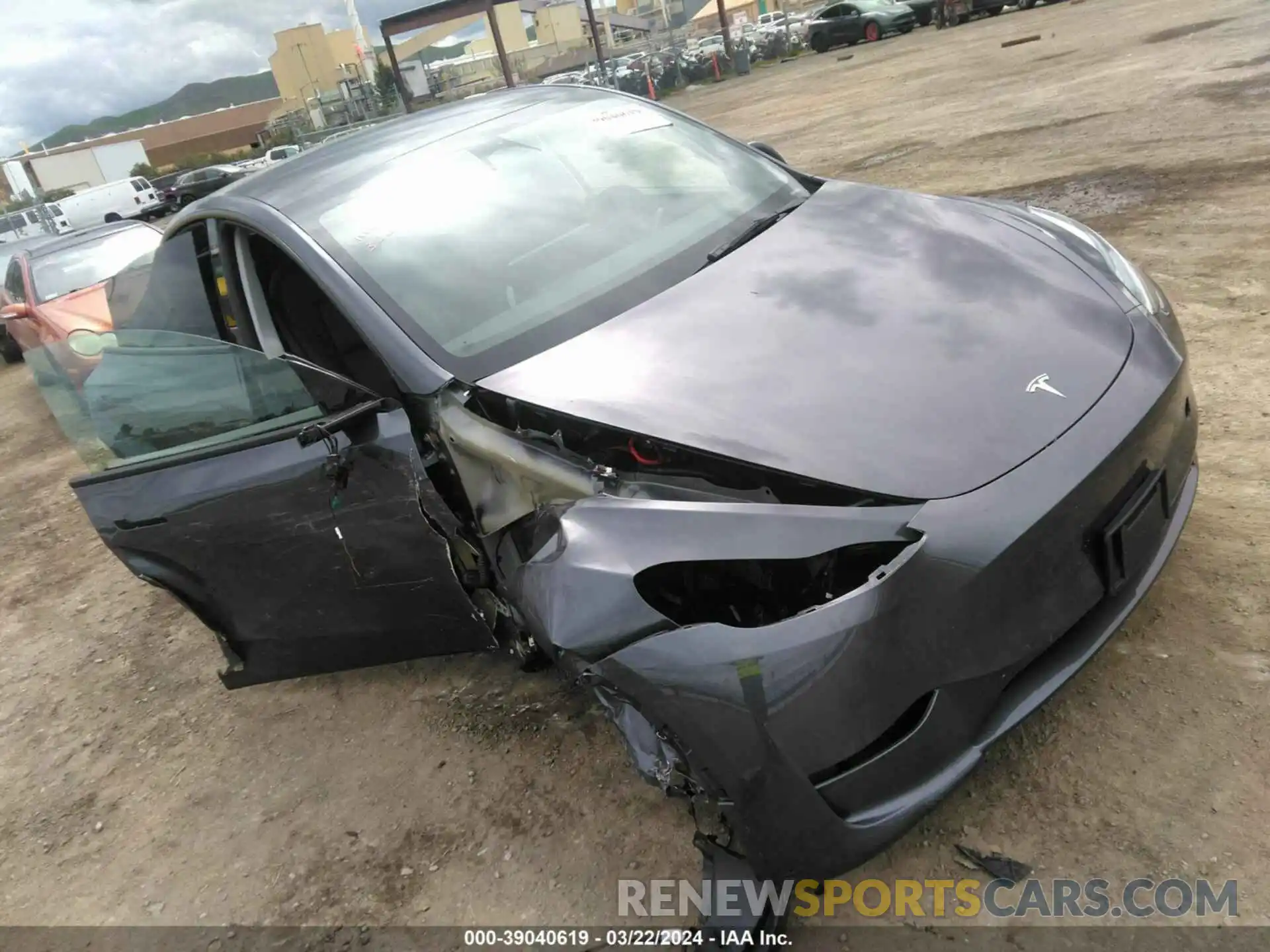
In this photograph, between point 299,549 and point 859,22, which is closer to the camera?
point 299,549

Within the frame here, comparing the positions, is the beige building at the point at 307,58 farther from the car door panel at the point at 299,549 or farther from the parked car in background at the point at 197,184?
the car door panel at the point at 299,549

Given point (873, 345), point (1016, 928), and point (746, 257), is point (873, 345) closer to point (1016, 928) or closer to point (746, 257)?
point (746, 257)

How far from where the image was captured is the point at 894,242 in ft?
8.01

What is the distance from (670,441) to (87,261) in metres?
7.82

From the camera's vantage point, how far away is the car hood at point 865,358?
171cm

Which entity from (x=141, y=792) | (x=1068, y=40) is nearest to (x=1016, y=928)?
(x=141, y=792)

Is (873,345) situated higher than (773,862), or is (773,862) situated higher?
(873,345)

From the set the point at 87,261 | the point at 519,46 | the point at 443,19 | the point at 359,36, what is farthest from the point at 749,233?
the point at 519,46

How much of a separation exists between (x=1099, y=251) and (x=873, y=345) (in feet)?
3.27

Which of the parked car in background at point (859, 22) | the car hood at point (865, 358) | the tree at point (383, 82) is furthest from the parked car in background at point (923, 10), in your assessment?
the car hood at point (865, 358)

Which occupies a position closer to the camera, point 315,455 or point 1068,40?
point 315,455

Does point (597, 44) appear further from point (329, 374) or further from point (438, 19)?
point (329, 374)

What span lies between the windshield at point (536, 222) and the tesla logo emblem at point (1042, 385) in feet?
3.37

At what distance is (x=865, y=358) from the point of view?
6.35 ft
